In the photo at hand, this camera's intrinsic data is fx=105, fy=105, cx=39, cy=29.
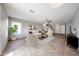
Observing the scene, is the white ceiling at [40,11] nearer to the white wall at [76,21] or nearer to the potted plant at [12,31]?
the white wall at [76,21]

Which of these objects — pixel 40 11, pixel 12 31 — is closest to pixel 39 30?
pixel 40 11

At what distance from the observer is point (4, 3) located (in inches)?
74.5

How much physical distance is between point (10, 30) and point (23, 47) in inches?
16.5

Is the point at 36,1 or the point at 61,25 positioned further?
the point at 61,25

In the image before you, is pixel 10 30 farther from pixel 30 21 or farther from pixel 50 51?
pixel 50 51

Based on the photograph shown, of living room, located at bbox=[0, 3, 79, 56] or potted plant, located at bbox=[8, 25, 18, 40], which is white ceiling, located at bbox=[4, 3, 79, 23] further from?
potted plant, located at bbox=[8, 25, 18, 40]

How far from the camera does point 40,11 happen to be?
2047 mm

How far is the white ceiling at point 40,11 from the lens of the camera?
195 centimetres

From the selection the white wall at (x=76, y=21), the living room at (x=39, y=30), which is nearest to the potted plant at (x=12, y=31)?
the living room at (x=39, y=30)

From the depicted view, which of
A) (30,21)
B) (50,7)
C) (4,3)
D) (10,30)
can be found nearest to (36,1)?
(50,7)

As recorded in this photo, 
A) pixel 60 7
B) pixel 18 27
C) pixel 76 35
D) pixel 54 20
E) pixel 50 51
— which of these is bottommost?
pixel 50 51

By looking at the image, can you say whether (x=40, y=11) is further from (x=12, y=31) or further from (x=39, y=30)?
(x=12, y=31)

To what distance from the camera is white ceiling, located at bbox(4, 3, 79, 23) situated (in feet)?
6.38

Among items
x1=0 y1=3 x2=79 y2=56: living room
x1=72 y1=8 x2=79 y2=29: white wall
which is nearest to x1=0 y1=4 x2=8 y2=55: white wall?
x1=0 y1=3 x2=79 y2=56: living room
